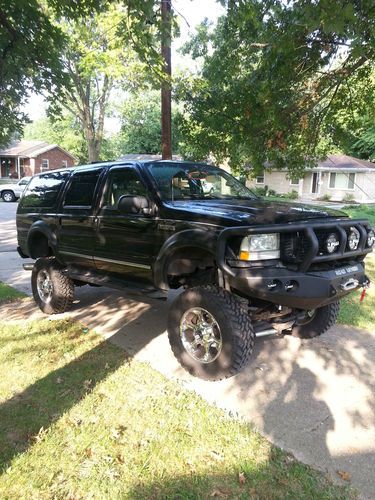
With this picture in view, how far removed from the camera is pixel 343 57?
28.8 feet

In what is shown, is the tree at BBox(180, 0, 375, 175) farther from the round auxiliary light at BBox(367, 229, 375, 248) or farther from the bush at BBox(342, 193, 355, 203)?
the bush at BBox(342, 193, 355, 203)

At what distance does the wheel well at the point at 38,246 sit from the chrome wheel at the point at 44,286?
1.14 feet

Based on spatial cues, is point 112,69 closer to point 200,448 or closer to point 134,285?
point 134,285

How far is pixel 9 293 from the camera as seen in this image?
701 cm

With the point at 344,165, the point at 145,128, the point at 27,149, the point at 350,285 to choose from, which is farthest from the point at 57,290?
the point at 27,149

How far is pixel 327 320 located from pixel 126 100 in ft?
130

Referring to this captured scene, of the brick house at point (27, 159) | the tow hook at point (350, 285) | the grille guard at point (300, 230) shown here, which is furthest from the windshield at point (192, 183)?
the brick house at point (27, 159)

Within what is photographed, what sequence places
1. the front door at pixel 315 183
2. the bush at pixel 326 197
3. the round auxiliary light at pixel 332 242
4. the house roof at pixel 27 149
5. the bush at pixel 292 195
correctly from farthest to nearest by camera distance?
the house roof at pixel 27 149 → the front door at pixel 315 183 → the bush at pixel 292 195 → the bush at pixel 326 197 → the round auxiliary light at pixel 332 242

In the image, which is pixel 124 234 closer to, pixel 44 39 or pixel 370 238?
pixel 370 238

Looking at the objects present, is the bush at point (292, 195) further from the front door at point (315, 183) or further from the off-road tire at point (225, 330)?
the off-road tire at point (225, 330)

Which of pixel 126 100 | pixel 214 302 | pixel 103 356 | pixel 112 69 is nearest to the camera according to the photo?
pixel 214 302

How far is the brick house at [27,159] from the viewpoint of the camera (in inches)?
1969

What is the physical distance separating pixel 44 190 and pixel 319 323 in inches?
162

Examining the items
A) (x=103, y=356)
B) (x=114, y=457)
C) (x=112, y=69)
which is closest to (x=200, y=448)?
(x=114, y=457)
